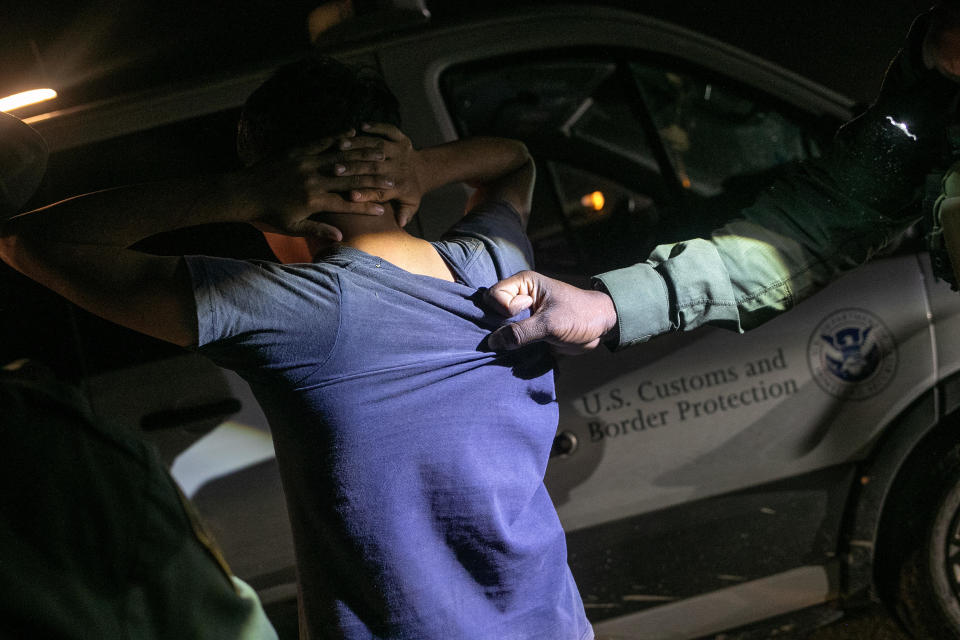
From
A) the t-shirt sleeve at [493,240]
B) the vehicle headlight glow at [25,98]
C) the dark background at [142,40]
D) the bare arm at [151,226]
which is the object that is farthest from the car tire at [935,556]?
the vehicle headlight glow at [25,98]

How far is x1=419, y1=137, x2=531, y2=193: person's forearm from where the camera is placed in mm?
1350

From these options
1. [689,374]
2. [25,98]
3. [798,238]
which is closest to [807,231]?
[798,238]

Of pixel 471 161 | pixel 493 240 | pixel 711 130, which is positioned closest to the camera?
pixel 493 240

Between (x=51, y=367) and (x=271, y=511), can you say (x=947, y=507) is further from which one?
(x=51, y=367)

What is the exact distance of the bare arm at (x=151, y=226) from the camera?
0.98 metres

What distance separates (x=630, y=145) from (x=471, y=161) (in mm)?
944

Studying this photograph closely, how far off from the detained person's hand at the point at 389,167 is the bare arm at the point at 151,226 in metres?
0.01

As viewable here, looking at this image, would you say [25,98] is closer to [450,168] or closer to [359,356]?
[450,168]

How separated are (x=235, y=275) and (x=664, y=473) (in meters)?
1.24

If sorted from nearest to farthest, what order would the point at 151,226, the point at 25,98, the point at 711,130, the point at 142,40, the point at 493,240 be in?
the point at 151,226, the point at 493,240, the point at 25,98, the point at 142,40, the point at 711,130

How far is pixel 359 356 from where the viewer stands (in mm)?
1036

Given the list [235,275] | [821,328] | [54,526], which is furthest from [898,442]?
[54,526]

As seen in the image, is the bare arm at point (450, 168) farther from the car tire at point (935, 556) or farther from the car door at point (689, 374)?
the car tire at point (935, 556)

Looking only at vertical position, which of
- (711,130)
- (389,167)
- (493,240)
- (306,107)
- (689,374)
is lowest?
(689,374)
